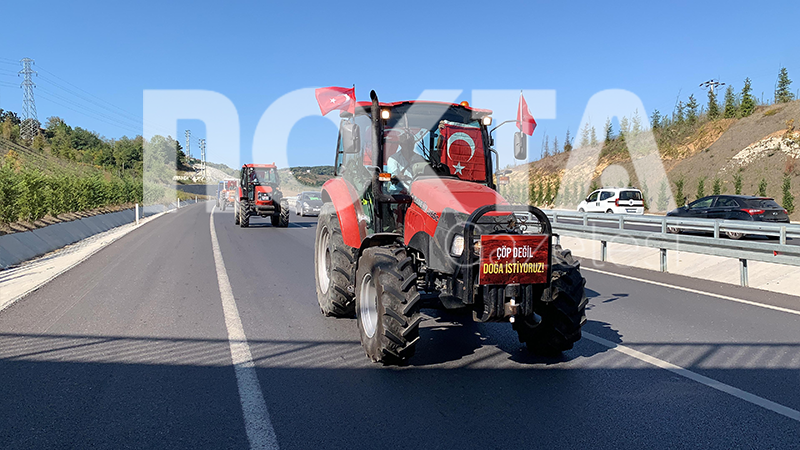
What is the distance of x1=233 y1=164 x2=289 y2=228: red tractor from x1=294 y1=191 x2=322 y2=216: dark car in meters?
8.92

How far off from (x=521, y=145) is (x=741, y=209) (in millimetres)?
16996

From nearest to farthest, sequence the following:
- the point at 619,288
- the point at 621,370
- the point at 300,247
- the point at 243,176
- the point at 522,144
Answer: the point at 621,370 < the point at 522,144 < the point at 619,288 < the point at 300,247 < the point at 243,176

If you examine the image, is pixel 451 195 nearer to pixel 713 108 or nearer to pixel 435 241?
pixel 435 241

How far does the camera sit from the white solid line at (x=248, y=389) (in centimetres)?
368

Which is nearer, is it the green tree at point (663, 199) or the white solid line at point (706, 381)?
the white solid line at point (706, 381)

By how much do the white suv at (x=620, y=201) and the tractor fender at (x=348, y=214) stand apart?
23.5m

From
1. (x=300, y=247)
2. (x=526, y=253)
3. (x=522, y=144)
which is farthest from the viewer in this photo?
(x=300, y=247)

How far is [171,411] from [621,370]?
382 cm

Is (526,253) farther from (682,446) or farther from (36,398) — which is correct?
(36,398)

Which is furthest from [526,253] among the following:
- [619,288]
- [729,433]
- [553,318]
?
[619,288]

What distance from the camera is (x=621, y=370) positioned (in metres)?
5.10

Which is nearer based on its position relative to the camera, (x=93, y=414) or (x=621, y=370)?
(x=93, y=414)

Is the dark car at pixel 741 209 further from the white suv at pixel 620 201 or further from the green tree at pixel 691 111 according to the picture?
the green tree at pixel 691 111

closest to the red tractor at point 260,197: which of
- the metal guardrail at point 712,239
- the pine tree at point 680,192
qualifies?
the metal guardrail at point 712,239
